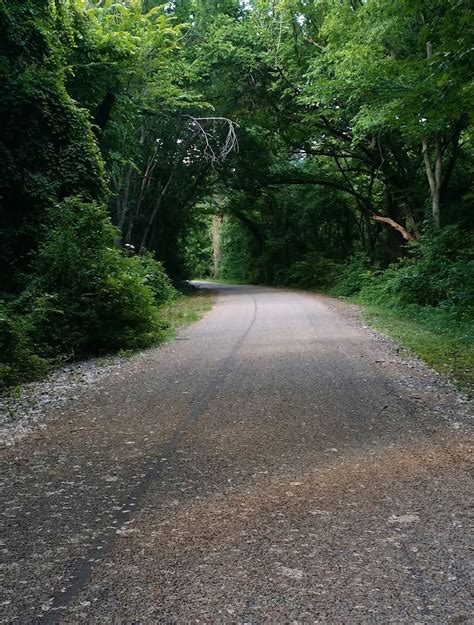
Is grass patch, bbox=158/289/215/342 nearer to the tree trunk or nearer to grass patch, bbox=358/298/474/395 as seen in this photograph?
grass patch, bbox=358/298/474/395

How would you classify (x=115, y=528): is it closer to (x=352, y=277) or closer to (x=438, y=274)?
(x=438, y=274)

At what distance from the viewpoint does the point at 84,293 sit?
10.3 metres

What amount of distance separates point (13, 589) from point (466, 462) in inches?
143

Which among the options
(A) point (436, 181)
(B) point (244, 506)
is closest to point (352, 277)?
(A) point (436, 181)

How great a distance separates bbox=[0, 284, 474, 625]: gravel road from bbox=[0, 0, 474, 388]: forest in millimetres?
2391

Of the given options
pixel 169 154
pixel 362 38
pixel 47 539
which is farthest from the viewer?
pixel 169 154

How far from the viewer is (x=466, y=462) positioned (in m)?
4.48

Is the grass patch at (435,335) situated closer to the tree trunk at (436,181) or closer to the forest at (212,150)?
the forest at (212,150)

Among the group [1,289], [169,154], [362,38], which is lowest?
[1,289]

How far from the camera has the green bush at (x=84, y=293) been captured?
386 inches

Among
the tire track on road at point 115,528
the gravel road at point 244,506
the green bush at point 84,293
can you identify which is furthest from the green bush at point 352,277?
the tire track on road at point 115,528

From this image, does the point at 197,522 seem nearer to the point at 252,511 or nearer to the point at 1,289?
the point at 252,511

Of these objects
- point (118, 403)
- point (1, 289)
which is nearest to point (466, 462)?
point (118, 403)

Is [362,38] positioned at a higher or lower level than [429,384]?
higher
